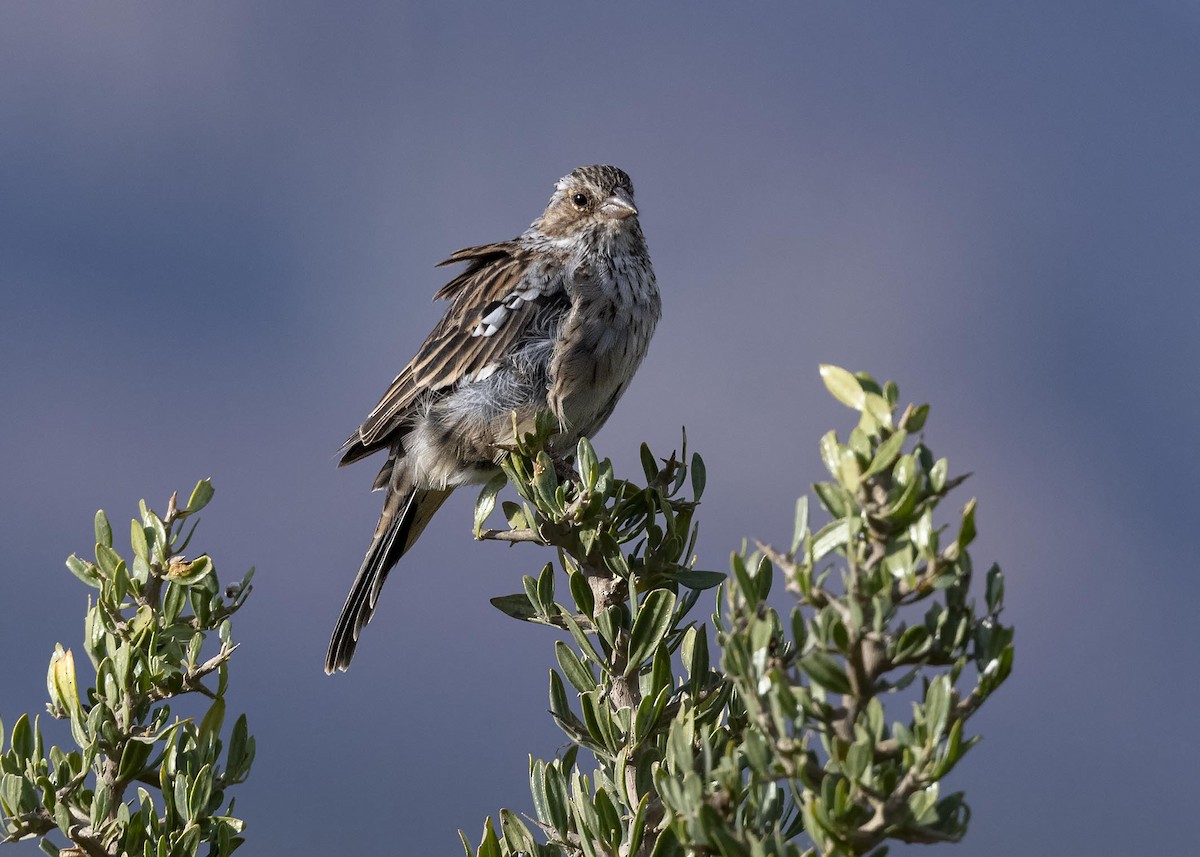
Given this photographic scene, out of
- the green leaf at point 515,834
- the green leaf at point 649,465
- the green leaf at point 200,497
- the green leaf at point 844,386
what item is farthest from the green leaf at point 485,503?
the green leaf at point 844,386

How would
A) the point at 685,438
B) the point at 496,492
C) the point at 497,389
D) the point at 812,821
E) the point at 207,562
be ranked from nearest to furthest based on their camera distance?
the point at 812,821 < the point at 207,562 < the point at 685,438 < the point at 496,492 < the point at 497,389

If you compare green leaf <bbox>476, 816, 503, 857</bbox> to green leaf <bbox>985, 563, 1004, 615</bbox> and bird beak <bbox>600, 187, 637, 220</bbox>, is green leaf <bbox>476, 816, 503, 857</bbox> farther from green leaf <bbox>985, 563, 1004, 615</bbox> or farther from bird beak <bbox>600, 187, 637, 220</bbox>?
bird beak <bbox>600, 187, 637, 220</bbox>

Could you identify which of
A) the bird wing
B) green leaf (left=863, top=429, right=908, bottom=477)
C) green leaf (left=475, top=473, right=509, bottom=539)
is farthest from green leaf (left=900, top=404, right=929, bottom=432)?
the bird wing

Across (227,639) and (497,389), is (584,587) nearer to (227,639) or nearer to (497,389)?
(227,639)

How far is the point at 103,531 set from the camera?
7.19ft

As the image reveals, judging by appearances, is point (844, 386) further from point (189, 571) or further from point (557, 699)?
point (189, 571)

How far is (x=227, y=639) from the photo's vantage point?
2.24 meters

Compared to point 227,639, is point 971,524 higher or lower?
lower

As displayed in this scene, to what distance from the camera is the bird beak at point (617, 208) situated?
4742 mm

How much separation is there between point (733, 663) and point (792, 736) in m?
0.11

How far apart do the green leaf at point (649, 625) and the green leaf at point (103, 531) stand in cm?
96

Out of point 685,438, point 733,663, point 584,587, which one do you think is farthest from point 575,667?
point 733,663

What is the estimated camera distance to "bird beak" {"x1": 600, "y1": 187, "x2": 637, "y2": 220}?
15.6 feet

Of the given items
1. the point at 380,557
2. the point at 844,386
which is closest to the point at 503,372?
the point at 380,557
